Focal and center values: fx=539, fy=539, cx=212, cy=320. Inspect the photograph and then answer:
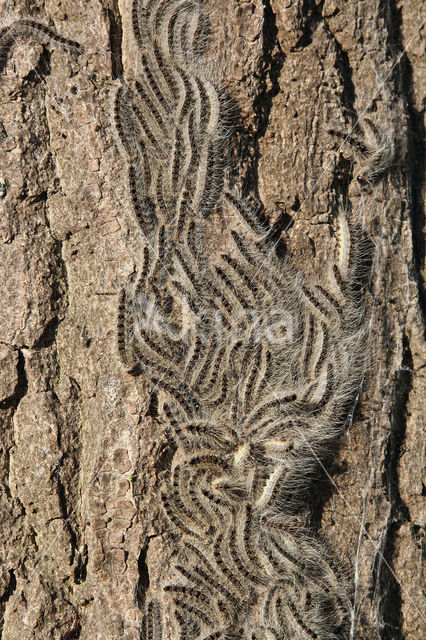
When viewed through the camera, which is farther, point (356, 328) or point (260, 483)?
point (356, 328)

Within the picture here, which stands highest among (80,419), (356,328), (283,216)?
(283,216)

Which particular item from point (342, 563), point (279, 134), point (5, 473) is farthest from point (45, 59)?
point (342, 563)

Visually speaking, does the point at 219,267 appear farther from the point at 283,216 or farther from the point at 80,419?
the point at 80,419

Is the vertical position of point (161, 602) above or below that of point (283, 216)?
below

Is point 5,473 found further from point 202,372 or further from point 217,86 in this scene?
point 217,86

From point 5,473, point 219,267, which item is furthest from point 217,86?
point 5,473

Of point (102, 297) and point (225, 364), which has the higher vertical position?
point (102, 297)
